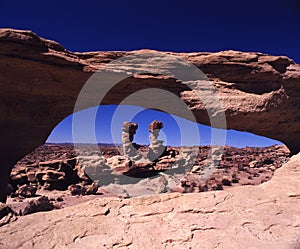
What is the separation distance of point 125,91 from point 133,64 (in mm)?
1242

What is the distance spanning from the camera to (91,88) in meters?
8.29

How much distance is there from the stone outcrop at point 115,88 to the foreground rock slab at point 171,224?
452 centimetres

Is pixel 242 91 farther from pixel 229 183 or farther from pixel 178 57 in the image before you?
pixel 229 183

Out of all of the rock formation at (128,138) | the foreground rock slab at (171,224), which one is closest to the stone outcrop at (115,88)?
the foreground rock slab at (171,224)

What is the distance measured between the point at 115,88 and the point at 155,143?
59.9 feet

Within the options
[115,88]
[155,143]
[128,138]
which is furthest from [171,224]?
[128,138]

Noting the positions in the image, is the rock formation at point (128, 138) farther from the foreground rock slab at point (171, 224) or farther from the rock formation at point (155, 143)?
the foreground rock slab at point (171, 224)

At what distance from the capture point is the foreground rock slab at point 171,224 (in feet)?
10.1

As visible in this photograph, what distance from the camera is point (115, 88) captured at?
839 centimetres

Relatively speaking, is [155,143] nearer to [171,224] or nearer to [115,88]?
[115,88]

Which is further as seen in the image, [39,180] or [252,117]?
[39,180]

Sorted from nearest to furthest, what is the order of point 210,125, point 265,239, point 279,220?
point 265,239 < point 279,220 < point 210,125

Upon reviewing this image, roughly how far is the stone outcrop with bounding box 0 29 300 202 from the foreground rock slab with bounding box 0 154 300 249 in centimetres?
452

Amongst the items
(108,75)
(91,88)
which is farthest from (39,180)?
(108,75)
